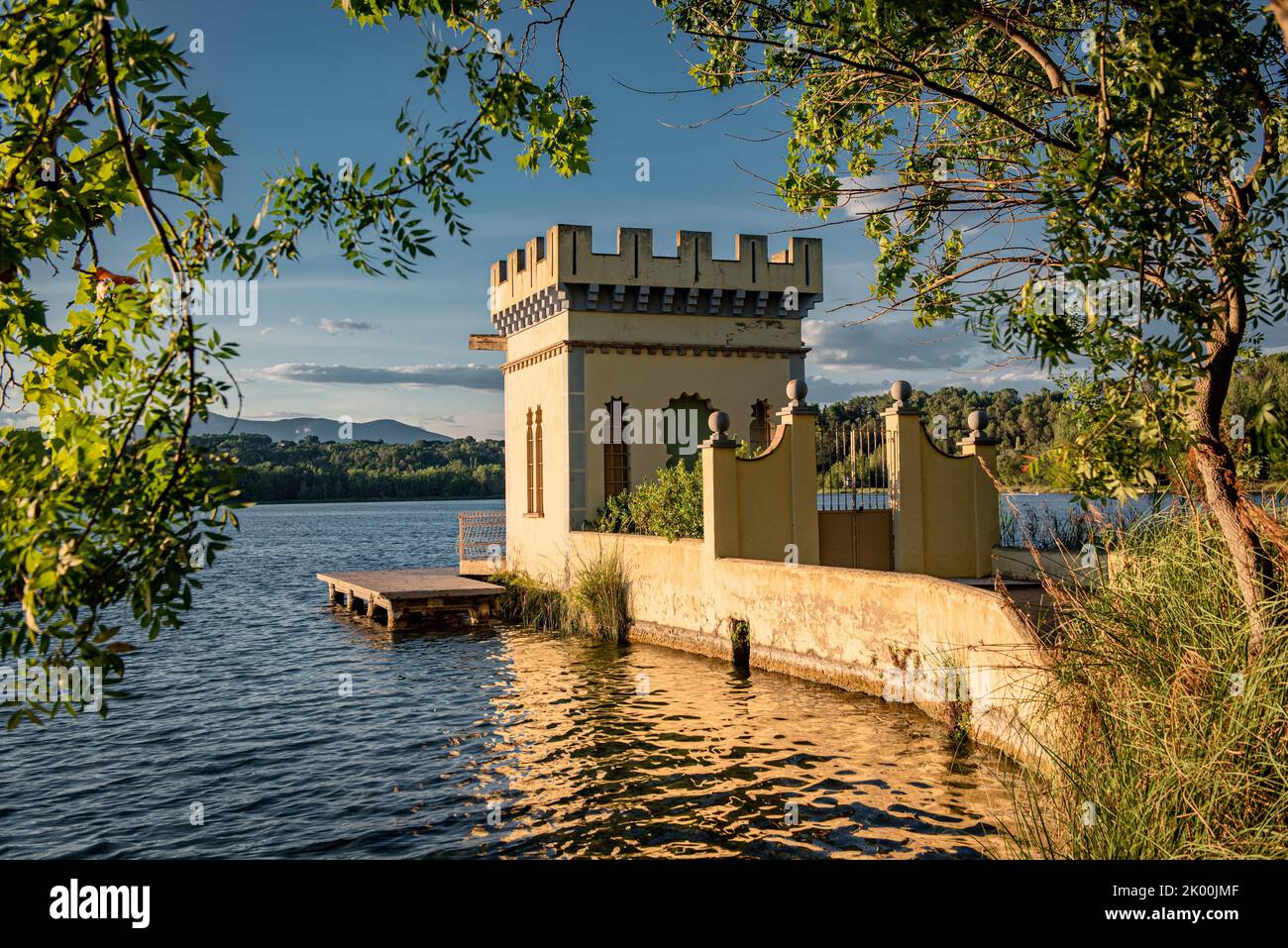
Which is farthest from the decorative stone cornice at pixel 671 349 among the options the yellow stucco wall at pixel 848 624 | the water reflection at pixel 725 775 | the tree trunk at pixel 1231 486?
the tree trunk at pixel 1231 486

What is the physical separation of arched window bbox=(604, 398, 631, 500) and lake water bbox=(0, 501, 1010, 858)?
Answer: 4.34 metres

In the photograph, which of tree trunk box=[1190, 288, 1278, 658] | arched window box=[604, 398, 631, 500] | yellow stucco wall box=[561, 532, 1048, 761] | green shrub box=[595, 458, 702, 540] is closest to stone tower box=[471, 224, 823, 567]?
arched window box=[604, 398, 631, 500]

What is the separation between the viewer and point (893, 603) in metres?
12.7

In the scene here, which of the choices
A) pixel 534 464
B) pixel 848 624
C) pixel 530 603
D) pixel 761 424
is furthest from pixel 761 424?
pixel 848 624

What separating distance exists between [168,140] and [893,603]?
10188 millimetres

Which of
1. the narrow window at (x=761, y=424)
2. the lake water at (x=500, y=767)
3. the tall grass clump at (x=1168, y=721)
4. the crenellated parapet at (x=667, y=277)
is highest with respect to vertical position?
the crenellated parapet at (x=667, y=277)

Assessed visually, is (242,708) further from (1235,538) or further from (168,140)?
(1235,538)

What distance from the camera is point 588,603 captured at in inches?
790

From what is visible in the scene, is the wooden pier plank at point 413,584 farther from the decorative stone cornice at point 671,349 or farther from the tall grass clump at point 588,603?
the decorative stone cornice at point 671,349

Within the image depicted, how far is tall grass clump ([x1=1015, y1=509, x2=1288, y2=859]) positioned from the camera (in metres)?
5.38

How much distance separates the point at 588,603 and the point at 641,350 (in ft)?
18.9

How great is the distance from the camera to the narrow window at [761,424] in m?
23.2

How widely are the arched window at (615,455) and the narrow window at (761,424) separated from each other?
2906 millimetres
